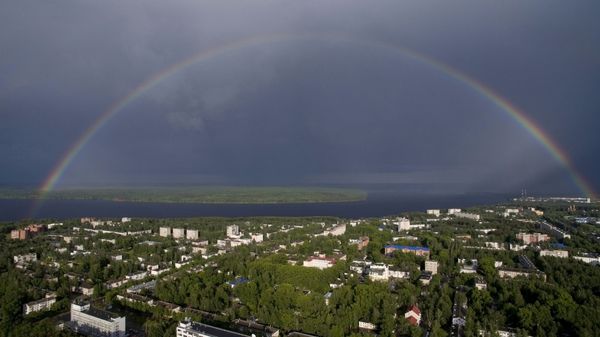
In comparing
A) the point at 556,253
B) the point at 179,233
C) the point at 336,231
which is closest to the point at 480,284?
the point at 556,253

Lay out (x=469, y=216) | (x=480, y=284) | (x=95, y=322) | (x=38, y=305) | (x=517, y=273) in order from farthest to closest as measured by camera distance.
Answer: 1. (x=469, y=216)
2. (x=517, y=273)
3. (x=480, y=284)
4. (x=38, y=305)
5. (x=95, y=322)

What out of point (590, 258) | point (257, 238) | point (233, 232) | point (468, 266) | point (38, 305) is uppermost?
point (233, 232)

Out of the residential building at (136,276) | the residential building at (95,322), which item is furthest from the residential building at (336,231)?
the residential building at (95,322)

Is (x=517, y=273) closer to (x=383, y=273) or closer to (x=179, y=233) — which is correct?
(x=383, y=273)

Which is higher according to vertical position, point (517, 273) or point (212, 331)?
point (212, 331)

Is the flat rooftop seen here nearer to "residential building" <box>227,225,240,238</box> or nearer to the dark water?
"residential building" <box>227,225,240,238</box>

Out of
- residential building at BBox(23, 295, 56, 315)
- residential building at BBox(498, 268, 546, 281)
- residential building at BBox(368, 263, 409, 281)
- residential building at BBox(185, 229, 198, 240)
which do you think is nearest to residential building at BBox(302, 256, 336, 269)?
residential building at BBox(368, 263, 409, 281)

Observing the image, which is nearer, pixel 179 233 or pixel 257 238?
pixel 257 238
